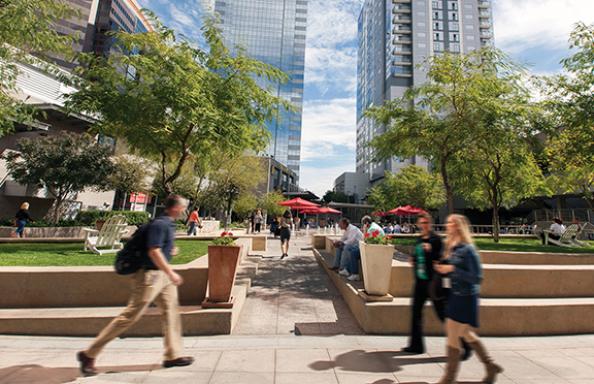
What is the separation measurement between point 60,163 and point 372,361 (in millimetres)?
19327

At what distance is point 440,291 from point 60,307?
18.6 feet

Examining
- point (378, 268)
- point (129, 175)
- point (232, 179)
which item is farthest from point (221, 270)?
→ point (232, 179)

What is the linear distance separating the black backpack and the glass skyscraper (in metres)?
81.3

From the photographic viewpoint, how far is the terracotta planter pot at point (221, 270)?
4.43 m

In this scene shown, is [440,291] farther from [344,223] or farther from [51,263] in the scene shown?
[51,263]

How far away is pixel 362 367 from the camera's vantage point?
3.28 m

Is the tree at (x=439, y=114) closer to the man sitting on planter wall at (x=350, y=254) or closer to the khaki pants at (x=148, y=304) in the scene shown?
the man sitting on planter wall at (x=350, y=254)

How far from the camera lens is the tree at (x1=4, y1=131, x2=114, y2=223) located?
51.1 feet

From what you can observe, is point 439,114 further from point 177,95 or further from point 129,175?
point 129,175

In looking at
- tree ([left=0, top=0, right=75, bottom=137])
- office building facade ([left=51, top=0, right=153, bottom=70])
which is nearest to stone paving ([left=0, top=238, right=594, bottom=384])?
tree ([left=0, top=0, right=75, bottom=137])

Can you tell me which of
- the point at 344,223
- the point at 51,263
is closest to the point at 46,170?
the point at 51,263

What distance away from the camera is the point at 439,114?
10.2 meters

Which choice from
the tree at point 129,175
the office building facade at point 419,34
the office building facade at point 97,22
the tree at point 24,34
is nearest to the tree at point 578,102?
the tree at point 24,34

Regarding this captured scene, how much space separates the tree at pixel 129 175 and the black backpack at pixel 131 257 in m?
20.2
